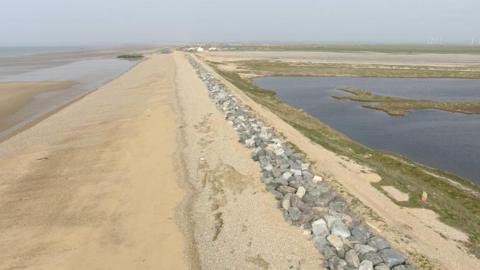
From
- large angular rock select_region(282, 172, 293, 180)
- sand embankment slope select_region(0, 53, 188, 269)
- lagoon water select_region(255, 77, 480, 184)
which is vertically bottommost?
lagoon water select_region(255, 77, 480, 184)

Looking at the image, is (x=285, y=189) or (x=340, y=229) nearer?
(x=340, y=229)

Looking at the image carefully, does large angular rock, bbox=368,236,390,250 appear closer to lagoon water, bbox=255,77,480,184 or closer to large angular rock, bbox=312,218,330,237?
large angular rock, bbox=312,218,330,237

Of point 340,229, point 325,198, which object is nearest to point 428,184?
point 325,198

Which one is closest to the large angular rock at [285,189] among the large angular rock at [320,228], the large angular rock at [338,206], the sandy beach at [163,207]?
the sandy beach at [163,207]

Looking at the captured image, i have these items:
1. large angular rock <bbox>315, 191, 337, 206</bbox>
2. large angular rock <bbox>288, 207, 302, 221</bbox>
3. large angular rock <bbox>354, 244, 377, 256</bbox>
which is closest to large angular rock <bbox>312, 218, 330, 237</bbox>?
large angular rock <bbox>288, 207, 302, 221</bbox>

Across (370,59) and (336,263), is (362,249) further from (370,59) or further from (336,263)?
(370,59)

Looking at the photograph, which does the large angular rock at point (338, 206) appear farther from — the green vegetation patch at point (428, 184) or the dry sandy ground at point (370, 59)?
the dry sandy ground at point (370, 59)
